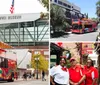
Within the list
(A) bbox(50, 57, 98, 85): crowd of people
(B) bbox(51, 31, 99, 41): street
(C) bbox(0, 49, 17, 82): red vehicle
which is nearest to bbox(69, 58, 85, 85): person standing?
(A) bbox(50, 57, 98, 85): crowd of people

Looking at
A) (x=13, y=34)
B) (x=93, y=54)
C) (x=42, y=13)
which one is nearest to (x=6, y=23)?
(x=13, y=34)

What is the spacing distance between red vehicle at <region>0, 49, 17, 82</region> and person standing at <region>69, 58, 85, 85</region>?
0.64m

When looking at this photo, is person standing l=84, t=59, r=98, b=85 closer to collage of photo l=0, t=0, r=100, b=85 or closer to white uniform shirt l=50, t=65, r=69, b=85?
collage of photo l=0, t=0, r=100, b=85

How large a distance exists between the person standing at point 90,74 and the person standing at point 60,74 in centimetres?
21

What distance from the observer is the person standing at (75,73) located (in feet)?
12.1

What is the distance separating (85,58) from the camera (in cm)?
369

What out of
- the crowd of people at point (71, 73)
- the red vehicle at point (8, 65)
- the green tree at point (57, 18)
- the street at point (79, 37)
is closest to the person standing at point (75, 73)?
the crowd of people at point (71, 73)

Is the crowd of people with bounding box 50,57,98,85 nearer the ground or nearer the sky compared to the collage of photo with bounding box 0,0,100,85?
nearer the ground

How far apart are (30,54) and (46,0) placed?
0.59m

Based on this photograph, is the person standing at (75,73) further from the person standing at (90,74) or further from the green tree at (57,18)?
the green tree at (57,18)

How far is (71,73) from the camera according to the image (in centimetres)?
374

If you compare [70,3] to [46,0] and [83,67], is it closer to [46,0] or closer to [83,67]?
[46,0]

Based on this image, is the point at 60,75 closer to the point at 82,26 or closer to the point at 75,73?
the point at 75,73

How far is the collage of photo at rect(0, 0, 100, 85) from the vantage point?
12.1 ft
